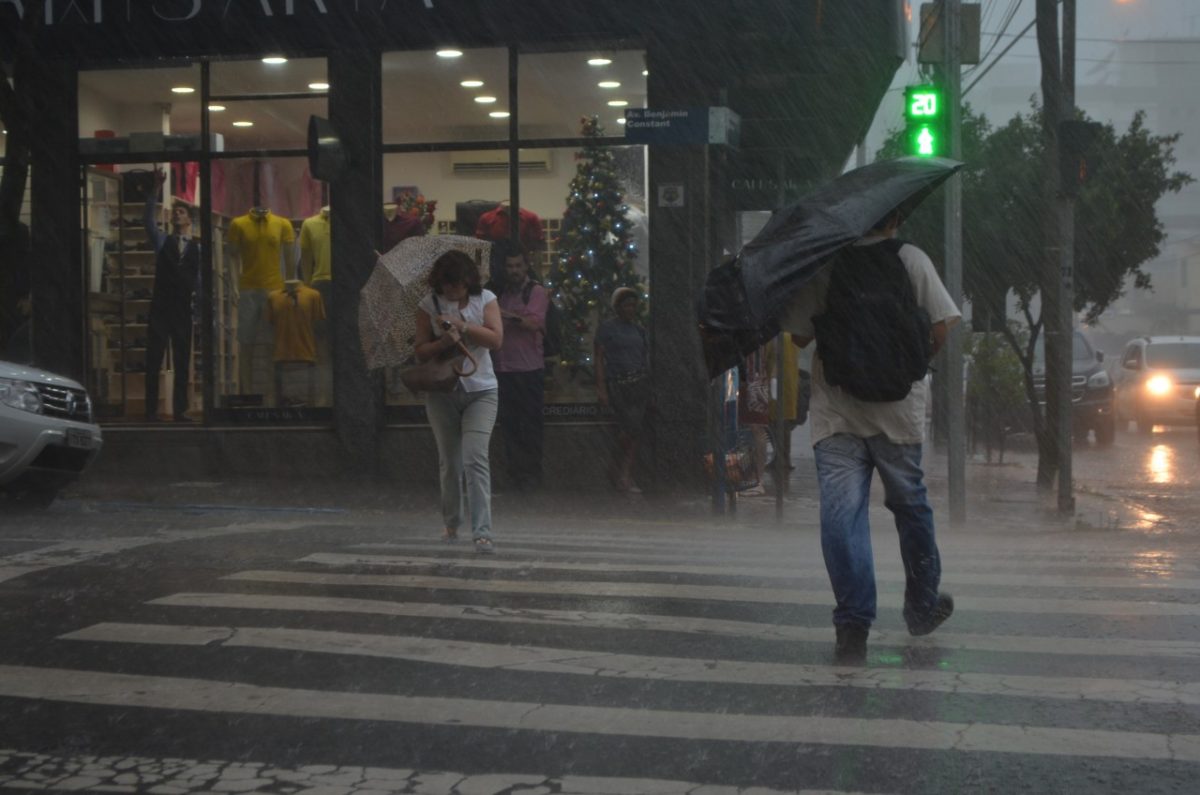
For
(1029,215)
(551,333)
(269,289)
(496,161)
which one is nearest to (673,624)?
(551,333)

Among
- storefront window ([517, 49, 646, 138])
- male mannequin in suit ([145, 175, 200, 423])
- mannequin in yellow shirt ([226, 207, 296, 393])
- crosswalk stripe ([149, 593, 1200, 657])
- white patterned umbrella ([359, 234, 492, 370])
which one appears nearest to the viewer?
crosswalk stripe ([149, 593, 1200, 657])

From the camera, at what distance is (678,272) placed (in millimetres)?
14789

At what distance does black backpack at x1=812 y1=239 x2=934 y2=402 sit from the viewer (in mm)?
5941

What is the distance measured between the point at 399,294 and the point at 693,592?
3.34 m

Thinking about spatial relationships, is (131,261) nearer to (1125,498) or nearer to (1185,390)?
(1125,498)

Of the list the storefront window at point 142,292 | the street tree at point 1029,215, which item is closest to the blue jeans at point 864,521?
the storefront window at point 142,292

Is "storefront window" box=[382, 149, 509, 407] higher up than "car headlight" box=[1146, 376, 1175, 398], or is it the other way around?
"storefront window" box=[382, 149, 509, 407]

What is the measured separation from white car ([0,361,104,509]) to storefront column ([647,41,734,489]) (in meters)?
5.20

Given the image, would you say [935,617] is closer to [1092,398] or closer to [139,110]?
[139,110]

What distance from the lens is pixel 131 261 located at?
16.0m

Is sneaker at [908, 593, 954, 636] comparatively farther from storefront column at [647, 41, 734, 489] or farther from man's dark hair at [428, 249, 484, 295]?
storefront column at [647, 41, 734, 489]

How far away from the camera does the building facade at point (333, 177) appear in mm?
14812

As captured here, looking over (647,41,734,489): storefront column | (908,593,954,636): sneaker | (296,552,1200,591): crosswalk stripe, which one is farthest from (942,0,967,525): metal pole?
(908,593,954,636): sneaker

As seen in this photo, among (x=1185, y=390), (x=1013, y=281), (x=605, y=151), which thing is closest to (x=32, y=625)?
(x=605, y=151)
